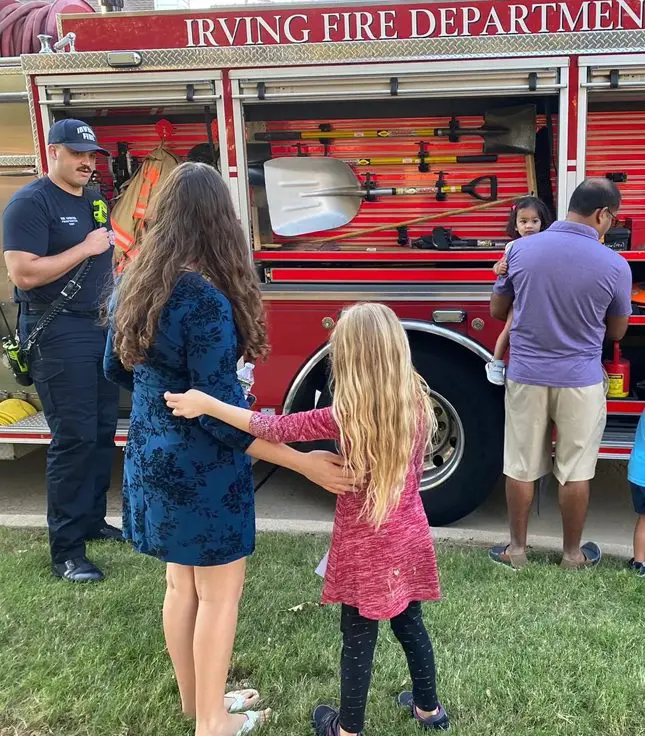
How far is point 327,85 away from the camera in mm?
3479

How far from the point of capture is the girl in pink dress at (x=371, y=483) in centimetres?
179

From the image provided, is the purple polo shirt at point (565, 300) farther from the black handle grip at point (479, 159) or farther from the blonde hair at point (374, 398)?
the blonde hair at point (374, 398)

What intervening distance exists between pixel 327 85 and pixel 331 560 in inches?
93.8

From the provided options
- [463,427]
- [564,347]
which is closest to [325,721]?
[564,347]

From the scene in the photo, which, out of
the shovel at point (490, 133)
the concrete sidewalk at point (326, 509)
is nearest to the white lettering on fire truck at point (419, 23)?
the shovel at point (490, 133)

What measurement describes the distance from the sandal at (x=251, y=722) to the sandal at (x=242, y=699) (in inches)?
2.0

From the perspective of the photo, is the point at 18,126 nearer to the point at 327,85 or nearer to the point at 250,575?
the point at 327,85

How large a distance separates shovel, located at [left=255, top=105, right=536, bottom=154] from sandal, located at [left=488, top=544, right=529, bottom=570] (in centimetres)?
213

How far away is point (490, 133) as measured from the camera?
13.4 ft

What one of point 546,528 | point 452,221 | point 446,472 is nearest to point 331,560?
point 446,472

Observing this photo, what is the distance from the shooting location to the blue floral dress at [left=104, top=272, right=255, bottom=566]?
1769 millimetres

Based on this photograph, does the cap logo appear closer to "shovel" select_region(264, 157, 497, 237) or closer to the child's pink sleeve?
"shovel" select_region(264, 157, 497, 237)

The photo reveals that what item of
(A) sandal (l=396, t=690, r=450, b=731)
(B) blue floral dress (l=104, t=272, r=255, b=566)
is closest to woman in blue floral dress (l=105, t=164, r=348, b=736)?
(B) blue floral dress (l=104, t=272, r=255, b=566)

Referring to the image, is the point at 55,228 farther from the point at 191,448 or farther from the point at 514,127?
the point at 514,127
